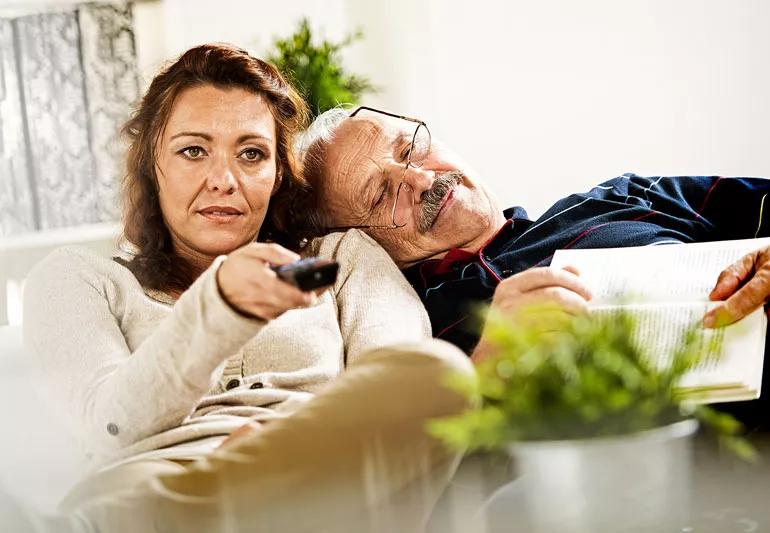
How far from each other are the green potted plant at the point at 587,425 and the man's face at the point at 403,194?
2.95 feet

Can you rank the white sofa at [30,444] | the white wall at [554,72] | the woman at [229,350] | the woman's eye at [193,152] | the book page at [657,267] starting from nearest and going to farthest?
the woman at [229,350] < the white sofa at [30,444] < the book page at [657,267] < the woman's eye at [193,152] < the white wall at [554,72]

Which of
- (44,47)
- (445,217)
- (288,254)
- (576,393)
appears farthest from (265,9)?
(576,393)

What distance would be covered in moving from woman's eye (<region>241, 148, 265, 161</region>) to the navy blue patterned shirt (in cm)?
34

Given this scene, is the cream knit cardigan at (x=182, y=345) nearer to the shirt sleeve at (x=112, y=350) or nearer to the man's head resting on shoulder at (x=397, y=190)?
the shirt sleeve at (x=112, y=350)

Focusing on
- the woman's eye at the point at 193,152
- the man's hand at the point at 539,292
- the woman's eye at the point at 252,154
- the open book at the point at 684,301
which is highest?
the woman's eye at the point at 193,152

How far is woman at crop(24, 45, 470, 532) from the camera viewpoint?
903 millimetres

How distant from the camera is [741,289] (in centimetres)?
122

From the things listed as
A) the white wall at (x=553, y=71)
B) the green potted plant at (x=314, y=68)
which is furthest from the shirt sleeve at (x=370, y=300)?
the white wall at (x=553, y=71)

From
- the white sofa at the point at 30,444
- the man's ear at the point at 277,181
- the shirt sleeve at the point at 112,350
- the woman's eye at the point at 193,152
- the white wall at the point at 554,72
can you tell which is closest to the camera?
the shirt sleeve at the point at 112,350

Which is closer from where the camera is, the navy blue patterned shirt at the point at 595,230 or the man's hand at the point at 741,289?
the man's hand at the point at 741,289

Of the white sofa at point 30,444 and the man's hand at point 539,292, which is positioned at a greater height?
the man's hand at point 539,292

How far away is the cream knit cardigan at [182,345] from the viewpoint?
1058mm

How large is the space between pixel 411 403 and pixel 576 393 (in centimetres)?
21

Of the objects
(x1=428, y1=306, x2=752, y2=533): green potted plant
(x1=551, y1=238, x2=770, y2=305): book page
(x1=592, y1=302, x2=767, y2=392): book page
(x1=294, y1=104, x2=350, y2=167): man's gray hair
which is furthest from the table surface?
(x1=294, y1=104, x2=350, y2=167): man's gray hair
